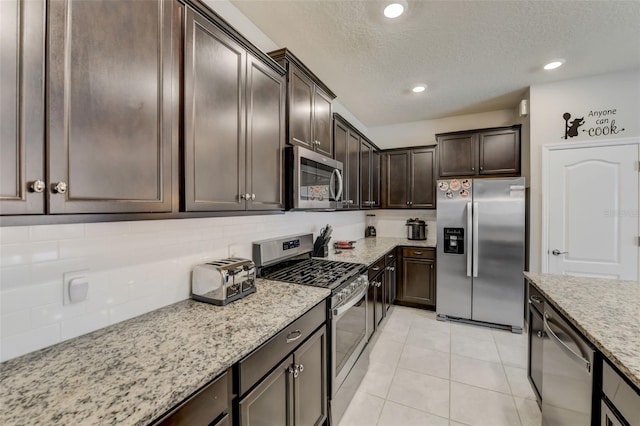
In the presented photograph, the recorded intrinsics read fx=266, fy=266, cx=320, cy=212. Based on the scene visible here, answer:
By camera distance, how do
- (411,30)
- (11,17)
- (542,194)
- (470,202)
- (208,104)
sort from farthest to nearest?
(470,202), (542,194), (411,30), (208,104), (11,17)

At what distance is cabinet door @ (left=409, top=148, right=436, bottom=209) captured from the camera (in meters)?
3.94

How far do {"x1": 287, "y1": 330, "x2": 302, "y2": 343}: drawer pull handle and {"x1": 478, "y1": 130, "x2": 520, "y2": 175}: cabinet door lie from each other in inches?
133

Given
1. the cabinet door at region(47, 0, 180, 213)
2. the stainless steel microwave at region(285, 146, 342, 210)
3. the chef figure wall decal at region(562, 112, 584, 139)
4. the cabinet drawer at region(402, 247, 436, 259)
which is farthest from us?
the cabinet drawer at region(402, 247, 436, 259)

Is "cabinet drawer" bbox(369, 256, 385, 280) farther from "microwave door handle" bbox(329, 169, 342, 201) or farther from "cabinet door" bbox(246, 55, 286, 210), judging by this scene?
"cabinet door" bbox(246, 55, 286, 210)

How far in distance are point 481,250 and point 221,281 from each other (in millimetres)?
3055

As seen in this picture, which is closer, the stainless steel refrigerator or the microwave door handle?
the microwave door handle

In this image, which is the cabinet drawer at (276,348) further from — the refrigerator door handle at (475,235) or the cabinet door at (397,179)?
the cabinet door at (397,179)

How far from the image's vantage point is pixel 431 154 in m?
3.94

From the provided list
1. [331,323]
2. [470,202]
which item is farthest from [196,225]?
[470,202]

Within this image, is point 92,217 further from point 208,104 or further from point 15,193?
point 208,104

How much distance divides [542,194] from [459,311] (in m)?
1.64

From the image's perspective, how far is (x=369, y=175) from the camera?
3736 mm

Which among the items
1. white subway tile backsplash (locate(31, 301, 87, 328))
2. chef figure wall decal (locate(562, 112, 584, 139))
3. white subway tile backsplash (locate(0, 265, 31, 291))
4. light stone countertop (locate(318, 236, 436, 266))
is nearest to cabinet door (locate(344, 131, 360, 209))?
light stone countertop (locate(318, 236, 436, 266))

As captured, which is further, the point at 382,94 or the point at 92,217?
the point at 382,94
